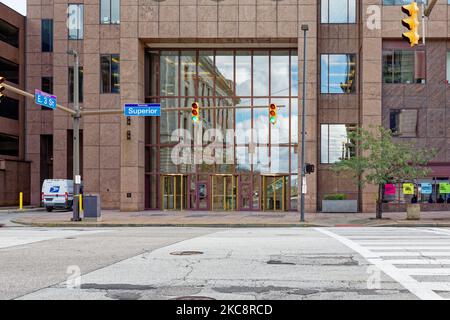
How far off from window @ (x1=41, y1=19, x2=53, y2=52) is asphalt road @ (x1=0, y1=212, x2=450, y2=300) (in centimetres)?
2999

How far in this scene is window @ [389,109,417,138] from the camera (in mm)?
33812

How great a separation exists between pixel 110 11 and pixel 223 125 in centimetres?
1157

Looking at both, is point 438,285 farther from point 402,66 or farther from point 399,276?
point 402,66

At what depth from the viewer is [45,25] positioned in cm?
4184

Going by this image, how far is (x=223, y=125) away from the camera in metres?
36.2

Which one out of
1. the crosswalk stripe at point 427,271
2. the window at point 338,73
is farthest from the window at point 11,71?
the crosswalk stripe at point 427,271

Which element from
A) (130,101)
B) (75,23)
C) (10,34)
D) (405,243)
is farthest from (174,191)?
(405,243)

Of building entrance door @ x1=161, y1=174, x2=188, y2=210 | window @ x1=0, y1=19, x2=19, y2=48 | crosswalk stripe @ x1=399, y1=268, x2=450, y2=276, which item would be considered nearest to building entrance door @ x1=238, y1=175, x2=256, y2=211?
building entrance door @ x1=161, y1=174, x2=188, y2=210

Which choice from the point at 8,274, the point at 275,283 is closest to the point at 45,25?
the point at 8,274

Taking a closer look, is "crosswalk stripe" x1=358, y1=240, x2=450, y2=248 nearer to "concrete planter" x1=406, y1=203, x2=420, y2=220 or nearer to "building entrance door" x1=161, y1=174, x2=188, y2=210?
"concrete planter" x1=406, y1=203, x2=420, y2=220

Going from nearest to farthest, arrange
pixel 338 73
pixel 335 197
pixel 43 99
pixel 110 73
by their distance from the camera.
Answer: pixel 43 99
pixel 335 197
pixel 338 73
pixel 110 73

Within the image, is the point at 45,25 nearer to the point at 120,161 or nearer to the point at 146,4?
the point at 146,4
